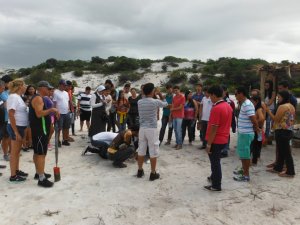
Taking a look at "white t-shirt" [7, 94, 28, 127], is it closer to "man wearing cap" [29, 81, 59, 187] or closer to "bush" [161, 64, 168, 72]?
"man wearing cap" [29, 81, 59, 187]

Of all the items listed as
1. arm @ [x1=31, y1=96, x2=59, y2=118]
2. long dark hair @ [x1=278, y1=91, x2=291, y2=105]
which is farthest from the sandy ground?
long dark hair @ [x1=278, y1=91, x2=291, y2=105]

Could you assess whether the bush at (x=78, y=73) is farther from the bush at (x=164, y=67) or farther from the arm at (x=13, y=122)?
the arm at (x=13, y=122)

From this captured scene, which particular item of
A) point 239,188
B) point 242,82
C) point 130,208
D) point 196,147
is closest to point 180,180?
point 239,188

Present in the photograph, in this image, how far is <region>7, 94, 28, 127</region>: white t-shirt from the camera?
5.37 metres

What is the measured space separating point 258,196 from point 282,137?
4.54 feet

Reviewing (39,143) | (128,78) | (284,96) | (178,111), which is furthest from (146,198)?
(128,78)

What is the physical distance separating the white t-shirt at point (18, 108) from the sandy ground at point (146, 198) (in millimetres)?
1059

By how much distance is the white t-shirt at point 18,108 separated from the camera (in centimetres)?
537

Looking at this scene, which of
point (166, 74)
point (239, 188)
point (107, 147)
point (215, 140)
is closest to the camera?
point (215, 140)

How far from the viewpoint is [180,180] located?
595 centimetres

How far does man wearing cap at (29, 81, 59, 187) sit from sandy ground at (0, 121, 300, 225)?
1.39ft

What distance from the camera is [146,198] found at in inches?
199

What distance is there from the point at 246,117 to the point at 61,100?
15.0 ft

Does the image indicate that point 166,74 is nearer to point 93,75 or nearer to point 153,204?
point 93,75
